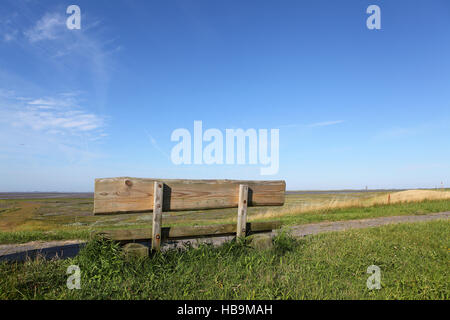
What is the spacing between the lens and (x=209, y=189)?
15.2 feet

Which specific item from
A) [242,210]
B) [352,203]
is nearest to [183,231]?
[242,210]

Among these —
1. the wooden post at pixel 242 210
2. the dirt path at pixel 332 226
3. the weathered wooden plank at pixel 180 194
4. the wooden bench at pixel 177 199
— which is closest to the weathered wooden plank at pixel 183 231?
the wooden bench at pixel 177 199

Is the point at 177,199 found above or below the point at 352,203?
above

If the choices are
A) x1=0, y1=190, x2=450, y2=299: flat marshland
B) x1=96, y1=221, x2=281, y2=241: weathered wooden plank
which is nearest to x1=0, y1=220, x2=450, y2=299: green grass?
x1=0, y1=190, x2=450, y2=299: flat marshland

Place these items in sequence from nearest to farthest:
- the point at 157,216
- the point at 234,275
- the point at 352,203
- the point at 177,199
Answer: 1. the point at 234,275
2. the point at 157,216
3. the point at 177,199
4. the point at 352,203

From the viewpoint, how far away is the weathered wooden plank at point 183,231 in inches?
158

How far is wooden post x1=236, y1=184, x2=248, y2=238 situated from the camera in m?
4.84

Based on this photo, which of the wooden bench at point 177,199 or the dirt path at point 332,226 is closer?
the wooden bench at point 177,199

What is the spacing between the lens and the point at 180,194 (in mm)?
4395

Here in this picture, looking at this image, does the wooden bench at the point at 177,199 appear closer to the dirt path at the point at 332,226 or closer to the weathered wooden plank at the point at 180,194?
the weathered wooden plank at the point at 180,194

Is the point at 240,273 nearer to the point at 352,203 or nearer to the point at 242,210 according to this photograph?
the point at 242,210

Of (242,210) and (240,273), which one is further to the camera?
(242,210)

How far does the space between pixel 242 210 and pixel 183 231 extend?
3.68ft

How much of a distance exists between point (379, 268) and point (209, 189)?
297 cm
